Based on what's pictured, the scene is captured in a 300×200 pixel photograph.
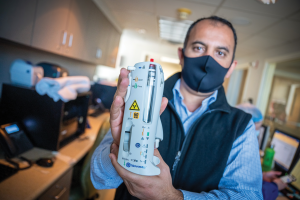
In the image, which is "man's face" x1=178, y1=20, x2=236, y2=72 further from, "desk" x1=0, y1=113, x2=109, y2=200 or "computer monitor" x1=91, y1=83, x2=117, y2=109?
"computer monitor" x1=91, y1=83, x2=117, y2=109

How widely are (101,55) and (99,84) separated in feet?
1.70

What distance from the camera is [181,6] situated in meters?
2.31

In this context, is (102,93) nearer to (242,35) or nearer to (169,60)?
(242,35)

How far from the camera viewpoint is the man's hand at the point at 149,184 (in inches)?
20.4

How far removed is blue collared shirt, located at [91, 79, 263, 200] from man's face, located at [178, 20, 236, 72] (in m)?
0.40

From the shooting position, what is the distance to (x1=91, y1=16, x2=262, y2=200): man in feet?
1.89

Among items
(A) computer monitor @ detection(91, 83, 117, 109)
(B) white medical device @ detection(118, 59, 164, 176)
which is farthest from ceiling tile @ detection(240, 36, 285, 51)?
(B) white medical device @ detection(118, 59, 164, 176)

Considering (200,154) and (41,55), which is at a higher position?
(41,55)

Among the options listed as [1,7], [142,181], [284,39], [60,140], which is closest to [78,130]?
[60,140]

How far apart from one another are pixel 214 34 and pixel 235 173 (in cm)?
69

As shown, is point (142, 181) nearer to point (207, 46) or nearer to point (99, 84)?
point (207, 46)

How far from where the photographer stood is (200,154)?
79 cm

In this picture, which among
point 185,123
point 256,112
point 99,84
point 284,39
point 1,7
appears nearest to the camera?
point 185,123

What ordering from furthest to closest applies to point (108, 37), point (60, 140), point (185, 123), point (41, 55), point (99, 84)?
point (108, 37)
point (99, 84)
point (41, 55)
point (60, 140)
point (185, 123)
